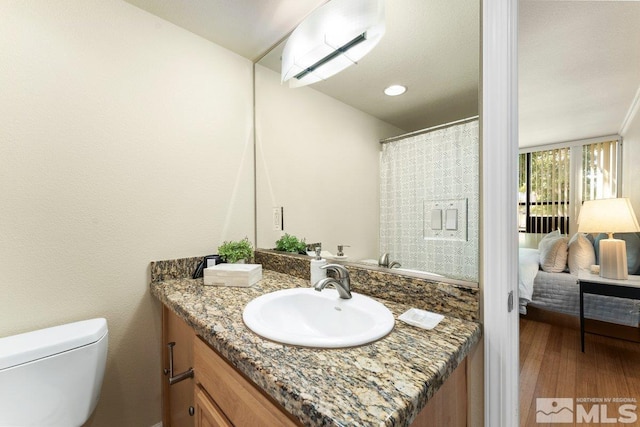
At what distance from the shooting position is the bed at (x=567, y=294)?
246cm

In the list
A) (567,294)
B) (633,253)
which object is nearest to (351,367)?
(567,294)

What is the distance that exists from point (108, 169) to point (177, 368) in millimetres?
939

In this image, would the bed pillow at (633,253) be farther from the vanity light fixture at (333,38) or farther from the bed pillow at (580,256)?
the vanity light fixture at (333,38)

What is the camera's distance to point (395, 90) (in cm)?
113

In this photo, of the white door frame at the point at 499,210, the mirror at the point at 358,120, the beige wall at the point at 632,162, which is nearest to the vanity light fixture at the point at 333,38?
the mirror at the point at 358,120

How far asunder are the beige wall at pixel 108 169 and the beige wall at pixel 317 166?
263 mm

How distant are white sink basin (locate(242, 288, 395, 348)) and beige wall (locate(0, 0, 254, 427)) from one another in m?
0.69

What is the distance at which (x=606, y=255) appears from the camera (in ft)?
7.32

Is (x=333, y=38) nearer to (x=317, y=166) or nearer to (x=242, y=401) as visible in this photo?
(x=317, y=166)

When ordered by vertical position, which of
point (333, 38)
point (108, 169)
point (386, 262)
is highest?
point (333, 38)

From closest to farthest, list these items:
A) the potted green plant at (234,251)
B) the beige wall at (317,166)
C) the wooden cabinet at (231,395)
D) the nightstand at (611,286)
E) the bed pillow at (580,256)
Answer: the wooden cabinet at (231,395), the beige wall at (317,166), the potted green plant at (234,251), the nightstand at (611,286), the bed pillow at (580,256)

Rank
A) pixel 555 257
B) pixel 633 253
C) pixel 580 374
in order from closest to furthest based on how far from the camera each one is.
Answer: pixel 580 374
pixel 633 253
pixel 555 257

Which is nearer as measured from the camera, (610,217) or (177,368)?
(177,368)

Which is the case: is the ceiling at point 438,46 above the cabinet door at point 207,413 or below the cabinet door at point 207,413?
above
